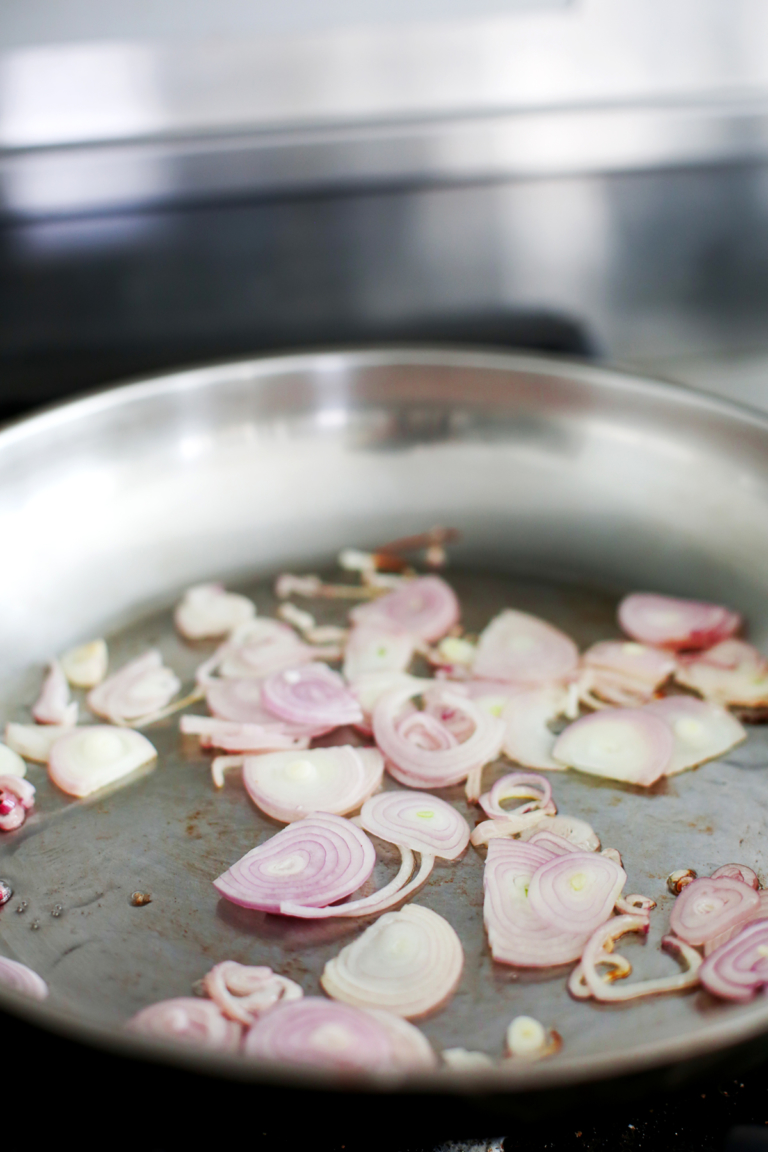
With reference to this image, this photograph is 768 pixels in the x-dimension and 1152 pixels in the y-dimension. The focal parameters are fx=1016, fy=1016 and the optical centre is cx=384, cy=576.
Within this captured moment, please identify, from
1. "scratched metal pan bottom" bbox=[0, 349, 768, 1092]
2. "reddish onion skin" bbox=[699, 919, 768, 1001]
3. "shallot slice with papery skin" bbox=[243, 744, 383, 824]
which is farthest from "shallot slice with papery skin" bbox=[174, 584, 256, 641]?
"reddish onion skin" bbox=[699, 919, 768, 1001]

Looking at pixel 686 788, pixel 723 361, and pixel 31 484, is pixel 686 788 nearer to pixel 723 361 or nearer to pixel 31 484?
pixel 31 484

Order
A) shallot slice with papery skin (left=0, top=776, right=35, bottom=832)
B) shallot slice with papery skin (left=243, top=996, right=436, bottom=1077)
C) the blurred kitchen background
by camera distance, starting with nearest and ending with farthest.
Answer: shallot slice with papery skin (left=243, top=996, right=436, bottom=1077) → shallot slice with papery skin (left=0, top=776, right=35, bottom=832) → the blurred kitchen background

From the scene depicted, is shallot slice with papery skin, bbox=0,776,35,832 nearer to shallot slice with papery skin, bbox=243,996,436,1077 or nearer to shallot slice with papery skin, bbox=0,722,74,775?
shallot slice with papery skin, bbox=0,722,74,775

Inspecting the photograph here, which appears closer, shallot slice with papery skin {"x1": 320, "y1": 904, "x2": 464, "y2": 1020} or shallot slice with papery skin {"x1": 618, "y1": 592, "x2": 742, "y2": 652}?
shallot slice with papery skin {"x1": 320, "y1": 904, "x2": 464, "y2": 1020}

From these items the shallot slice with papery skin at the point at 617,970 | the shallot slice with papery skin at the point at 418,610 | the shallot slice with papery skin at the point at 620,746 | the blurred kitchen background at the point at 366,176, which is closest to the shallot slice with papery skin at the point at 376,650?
the shallot slice with papery skin at the point at 418,610

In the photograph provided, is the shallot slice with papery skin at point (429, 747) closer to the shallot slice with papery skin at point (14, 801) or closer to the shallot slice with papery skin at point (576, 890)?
the shallot slice with papery skin at point (576, 890)

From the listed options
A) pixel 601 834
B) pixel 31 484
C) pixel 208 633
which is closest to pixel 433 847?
pixel 601 834

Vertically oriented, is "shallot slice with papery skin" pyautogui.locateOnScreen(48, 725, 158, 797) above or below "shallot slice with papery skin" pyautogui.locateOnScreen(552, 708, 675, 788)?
below

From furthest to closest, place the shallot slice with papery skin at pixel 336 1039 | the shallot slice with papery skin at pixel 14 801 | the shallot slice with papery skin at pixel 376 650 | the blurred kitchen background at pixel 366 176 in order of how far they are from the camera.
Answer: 1. the blurred kitchen background at pixel 366 176
2. the shallot slice with papery skin at pixel 376 650
3. the shallot slice with papery skin at pixel 14 801
4. the shallot slice with papery skin at pixel 336 1039
